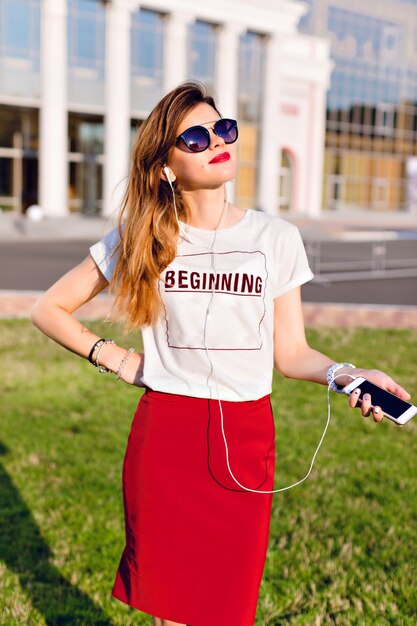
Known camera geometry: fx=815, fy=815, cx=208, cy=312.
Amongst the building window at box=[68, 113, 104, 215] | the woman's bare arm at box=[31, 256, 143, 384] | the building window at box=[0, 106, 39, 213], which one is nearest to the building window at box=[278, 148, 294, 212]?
the building window at box=[68, 113, 104, 215]

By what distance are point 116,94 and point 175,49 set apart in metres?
3.94

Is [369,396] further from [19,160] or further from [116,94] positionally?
[19,160]

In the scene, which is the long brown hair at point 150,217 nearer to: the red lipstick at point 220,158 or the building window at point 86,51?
the red lipstick at point 220,158

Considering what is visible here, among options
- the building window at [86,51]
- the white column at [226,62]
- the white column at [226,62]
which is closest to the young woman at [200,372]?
the building window at [86,51]

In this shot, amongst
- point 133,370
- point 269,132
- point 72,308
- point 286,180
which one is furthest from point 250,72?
point 133,370

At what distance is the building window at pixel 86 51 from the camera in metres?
34.8

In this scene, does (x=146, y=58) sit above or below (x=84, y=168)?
above

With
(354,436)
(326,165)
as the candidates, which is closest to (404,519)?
(354,436)

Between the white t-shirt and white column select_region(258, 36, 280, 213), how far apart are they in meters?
39.9

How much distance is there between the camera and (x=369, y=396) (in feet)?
7.28

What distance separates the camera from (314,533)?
A: 480 centimetres

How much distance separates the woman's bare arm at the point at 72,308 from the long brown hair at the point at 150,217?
11cm

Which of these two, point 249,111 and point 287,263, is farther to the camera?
point 249,111

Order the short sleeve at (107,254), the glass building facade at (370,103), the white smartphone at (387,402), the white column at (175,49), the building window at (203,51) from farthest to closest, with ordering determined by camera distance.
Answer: the glass building facade at (370,103) → the building window at (203,51) → the white column at (175,49) → the short sleeve at (107,254) → the white smartphone at (387,402)
